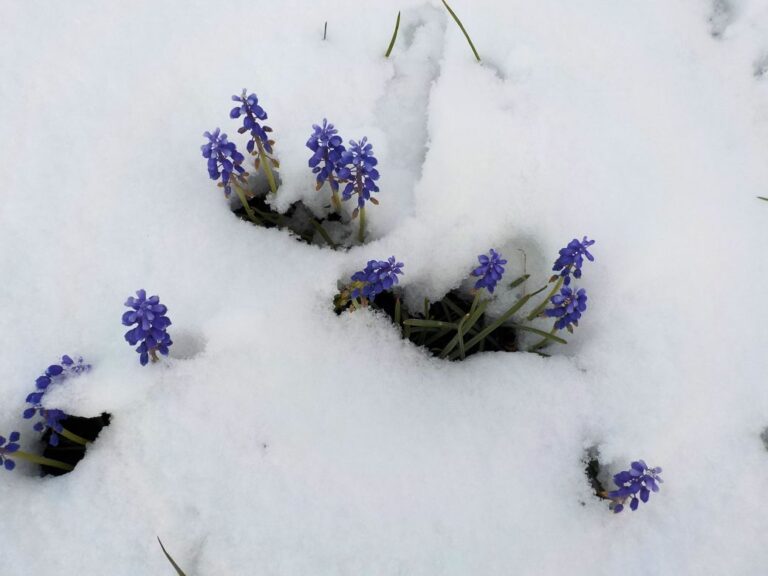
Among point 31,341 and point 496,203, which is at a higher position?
point 496,203

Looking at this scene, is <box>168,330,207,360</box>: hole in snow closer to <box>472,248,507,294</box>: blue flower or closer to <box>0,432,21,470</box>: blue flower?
<box>0,432,21,470</box>: blue flower

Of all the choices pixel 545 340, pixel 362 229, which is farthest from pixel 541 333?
pixel 362 229

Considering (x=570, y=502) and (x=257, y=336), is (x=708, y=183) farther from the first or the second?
(x=257, y=336)

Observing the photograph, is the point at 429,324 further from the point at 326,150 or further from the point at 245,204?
the point at 245,204

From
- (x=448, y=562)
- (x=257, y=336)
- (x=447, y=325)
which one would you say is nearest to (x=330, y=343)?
(x=257, y=336)

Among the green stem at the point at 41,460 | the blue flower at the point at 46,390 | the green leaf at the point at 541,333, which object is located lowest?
the green stem at the point at 41,460

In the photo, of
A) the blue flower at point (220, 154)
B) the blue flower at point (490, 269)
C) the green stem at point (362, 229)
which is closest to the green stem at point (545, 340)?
the blue flower at point (490, 269)

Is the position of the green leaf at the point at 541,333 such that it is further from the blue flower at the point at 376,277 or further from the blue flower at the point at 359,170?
the blue flower at the point at 359,170
